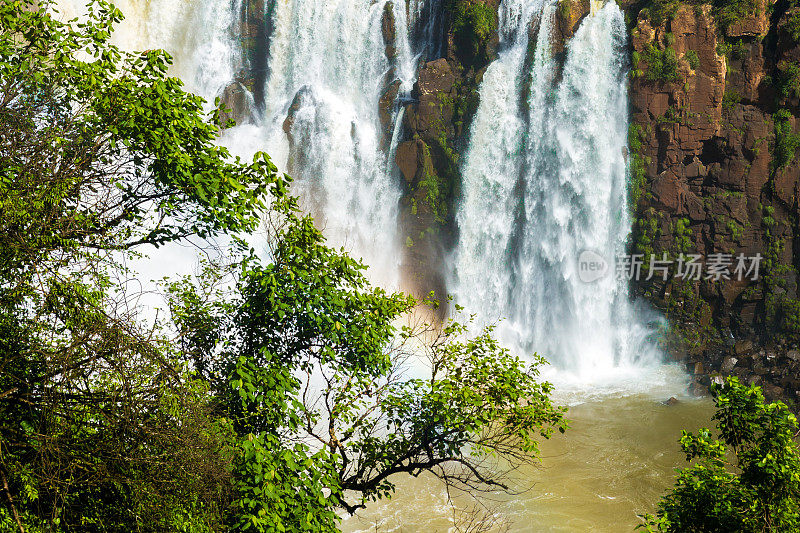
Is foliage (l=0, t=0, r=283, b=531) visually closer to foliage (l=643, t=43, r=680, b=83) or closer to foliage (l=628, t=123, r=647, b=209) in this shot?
foliage (l=628, t=123, r=647, b=209)

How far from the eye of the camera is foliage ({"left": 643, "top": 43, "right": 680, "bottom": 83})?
23.5 m

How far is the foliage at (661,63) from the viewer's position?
23484 millimetres

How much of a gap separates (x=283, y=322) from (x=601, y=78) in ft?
67.8

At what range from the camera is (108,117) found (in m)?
6.32

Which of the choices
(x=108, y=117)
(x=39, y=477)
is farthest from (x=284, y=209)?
(x=39, y=477)

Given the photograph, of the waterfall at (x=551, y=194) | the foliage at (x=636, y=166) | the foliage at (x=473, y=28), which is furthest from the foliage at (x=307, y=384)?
the foliage at (x=473, y=28)

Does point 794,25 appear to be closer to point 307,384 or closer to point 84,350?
point 307,384

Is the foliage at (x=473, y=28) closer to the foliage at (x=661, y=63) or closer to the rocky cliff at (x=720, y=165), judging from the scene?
the rocky cliff at (x=720, y=165)

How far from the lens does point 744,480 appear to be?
6480 mm

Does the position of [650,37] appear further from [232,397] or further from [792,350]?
[232,397]

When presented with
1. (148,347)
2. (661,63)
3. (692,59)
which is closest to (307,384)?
(148,347)

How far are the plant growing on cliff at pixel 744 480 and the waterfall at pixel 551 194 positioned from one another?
17.5 metres

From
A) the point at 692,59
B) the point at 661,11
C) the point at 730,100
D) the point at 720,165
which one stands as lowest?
the point at 720,165

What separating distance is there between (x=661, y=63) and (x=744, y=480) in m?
20.3
